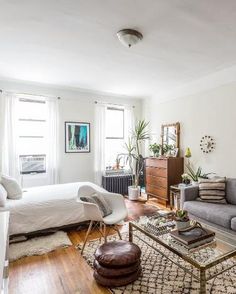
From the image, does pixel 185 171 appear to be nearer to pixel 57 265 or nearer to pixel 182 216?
pixel 182 216

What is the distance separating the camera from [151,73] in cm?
409

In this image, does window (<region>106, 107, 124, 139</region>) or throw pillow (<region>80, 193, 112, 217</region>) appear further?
window (<region>106, 107, 124, 139</region>)

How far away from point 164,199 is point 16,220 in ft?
9.84

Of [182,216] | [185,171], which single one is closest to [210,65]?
[185,171]

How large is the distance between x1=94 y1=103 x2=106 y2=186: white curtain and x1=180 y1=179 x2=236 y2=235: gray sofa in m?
2.45

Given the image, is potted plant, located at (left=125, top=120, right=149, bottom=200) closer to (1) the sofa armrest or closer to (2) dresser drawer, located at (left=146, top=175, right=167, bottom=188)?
(2) dresser drawer, located at (left=146, top=175, right=167, bottom=188)

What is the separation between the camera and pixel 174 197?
438 cm

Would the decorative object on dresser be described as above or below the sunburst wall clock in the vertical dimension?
below

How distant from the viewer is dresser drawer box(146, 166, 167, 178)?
4.66 meters

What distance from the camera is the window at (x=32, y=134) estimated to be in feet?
15.4

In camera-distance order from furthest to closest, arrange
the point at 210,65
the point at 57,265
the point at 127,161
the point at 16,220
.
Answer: the point at 127,161, the point at 210,65, the point at 16,220, the point at 57,265

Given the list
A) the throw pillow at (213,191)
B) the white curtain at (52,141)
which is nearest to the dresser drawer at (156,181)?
the throw pillow at (213,191)

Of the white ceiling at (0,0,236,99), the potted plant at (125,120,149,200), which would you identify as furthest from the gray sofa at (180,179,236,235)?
the white ceiling at (0,0,236,99)

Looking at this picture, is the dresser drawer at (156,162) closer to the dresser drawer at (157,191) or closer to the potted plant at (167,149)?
the potted plant at (167,149)
